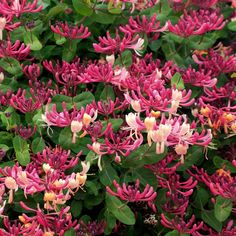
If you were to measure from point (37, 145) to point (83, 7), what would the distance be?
18.8 inches

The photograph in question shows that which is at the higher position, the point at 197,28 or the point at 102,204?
the point at 197,28

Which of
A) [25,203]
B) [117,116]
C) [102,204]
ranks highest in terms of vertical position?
[117,116]

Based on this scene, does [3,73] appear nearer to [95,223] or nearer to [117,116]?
[117,116]

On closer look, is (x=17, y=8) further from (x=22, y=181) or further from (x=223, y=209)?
(x=223, y=209)

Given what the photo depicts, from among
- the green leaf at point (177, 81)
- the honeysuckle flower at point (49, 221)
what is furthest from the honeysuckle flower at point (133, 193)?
the green leaf at point (177, 81)

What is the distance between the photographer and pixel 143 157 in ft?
4.57

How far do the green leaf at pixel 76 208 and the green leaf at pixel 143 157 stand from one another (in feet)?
0.55

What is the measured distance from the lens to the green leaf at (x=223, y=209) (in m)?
1.44

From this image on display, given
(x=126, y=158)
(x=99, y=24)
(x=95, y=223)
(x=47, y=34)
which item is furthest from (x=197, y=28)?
(x=95, y=223)

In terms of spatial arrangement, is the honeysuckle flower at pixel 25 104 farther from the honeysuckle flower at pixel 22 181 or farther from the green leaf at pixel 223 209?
the green leaf at pixel 223 209

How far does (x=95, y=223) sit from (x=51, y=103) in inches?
12.4

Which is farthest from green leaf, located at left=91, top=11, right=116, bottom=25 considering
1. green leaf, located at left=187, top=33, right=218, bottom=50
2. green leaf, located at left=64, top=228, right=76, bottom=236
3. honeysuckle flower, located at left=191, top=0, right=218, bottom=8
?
green leaf, located at left=64, top=228, right=76, bottom=236

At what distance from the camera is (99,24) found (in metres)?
1.92

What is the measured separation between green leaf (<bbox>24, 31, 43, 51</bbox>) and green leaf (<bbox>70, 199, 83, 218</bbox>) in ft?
1.50
